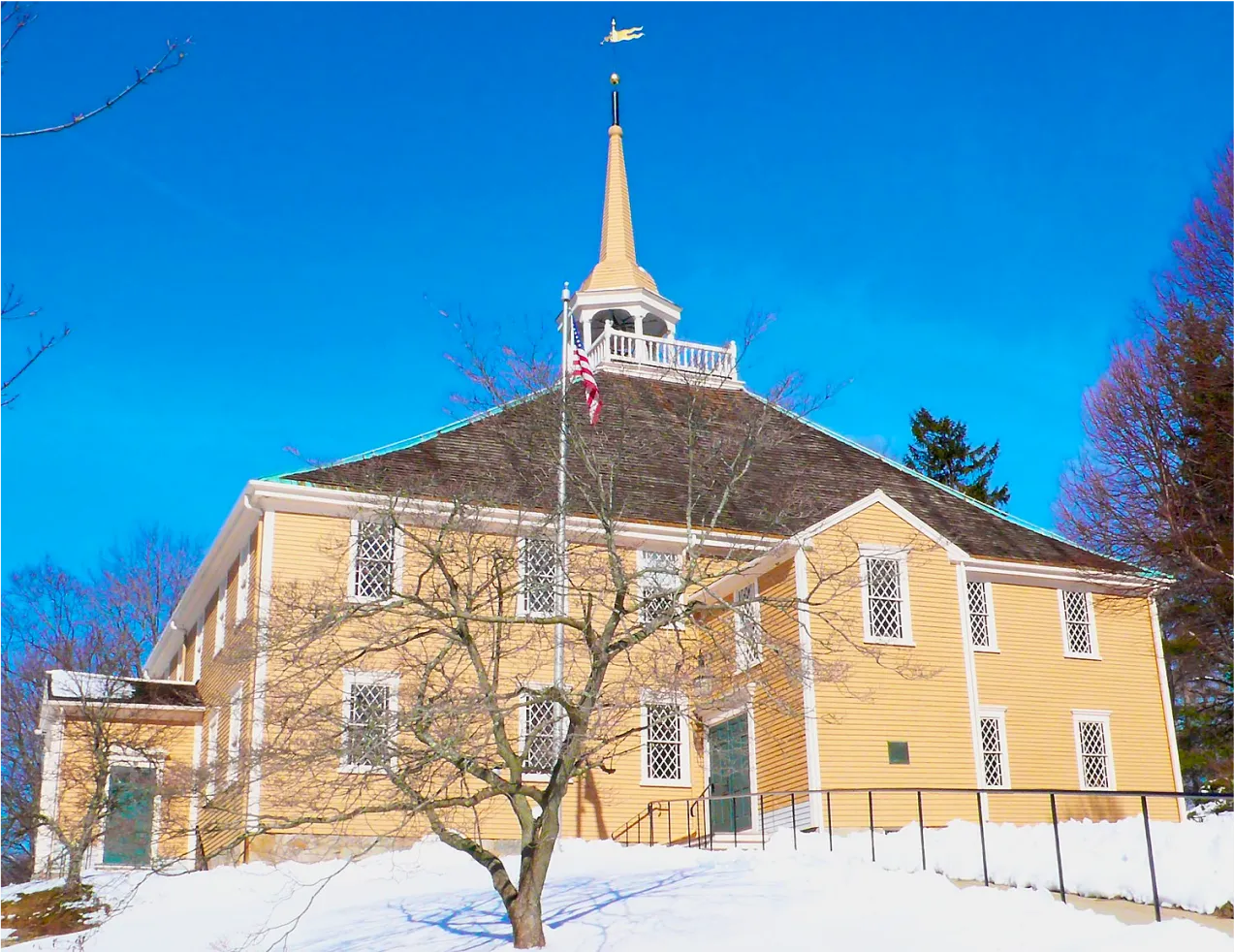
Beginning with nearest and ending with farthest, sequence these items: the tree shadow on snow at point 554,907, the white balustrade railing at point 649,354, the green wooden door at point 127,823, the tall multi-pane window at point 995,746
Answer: the tree shadow on snow at point 554,907 → the tall multi-pane window at point 995,746 → the green wooden door at point 127,823 → the white balustrade railing at point 649,354

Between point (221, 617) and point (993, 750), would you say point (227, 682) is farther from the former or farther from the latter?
point (993, 750)

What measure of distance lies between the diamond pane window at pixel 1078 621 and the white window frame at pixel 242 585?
15.4 metres

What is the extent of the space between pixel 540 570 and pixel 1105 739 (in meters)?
13.0

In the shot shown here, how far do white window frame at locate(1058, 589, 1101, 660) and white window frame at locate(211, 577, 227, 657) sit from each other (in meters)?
15.8

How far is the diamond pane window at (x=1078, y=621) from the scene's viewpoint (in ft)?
84.5

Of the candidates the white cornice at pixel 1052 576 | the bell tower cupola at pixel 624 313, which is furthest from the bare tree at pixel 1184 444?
the bell tower cupola at pixel 624 313

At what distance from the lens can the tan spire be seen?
33219 mm

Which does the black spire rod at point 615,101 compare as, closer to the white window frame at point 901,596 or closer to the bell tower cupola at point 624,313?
the bell tower cupola at point 624,313

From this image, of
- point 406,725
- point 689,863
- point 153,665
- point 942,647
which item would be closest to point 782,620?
point 942,647

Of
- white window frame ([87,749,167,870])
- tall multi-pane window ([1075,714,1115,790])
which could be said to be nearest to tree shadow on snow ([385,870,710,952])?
white window frame ([87,749,167,870])

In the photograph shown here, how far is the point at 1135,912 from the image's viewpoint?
40.4 feet

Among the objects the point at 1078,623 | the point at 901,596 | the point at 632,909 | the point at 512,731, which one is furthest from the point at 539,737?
the point at 1078,623

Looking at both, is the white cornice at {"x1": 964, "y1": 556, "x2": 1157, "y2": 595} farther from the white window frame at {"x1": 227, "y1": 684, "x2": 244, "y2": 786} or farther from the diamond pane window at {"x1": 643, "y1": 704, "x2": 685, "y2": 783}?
the white window frame at {"x1": 227, "y1": 684, "x2": 244, "y2": 786}

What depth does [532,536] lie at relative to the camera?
57.6 ft
